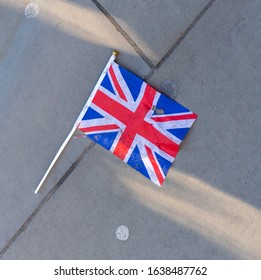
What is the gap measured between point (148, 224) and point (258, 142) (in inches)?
38.4

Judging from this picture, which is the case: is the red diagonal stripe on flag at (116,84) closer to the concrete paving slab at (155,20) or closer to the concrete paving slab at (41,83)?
the concrete paving slab at (41,83)

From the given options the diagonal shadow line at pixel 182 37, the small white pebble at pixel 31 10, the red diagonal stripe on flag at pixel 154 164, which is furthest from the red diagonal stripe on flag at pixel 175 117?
the small white pebble at pixel 31 10

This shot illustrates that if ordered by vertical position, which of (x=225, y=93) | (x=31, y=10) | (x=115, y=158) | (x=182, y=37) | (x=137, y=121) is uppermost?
(x=182, y=37)

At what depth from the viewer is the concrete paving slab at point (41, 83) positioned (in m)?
2.58

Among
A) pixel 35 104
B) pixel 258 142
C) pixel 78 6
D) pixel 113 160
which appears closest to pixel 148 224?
pixel 113 160

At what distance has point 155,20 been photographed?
253 cm

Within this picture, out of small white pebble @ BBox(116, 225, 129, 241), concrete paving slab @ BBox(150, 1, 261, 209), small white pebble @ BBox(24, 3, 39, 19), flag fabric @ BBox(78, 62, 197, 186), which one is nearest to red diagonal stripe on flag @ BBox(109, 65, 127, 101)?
flag fabric @ BBox(78, 62, 197, 186)

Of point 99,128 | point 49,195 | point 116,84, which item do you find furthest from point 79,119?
point 49,195

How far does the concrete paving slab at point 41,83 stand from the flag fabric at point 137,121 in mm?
107

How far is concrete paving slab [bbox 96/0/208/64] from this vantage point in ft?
8.24

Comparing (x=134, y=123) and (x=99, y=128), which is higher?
(x=134, y=123)

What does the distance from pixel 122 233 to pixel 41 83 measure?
1.26m

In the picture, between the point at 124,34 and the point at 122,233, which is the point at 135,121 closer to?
the point at 124,34

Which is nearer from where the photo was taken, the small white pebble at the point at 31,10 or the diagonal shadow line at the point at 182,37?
the diagonal shadow line at the point at 182,37
